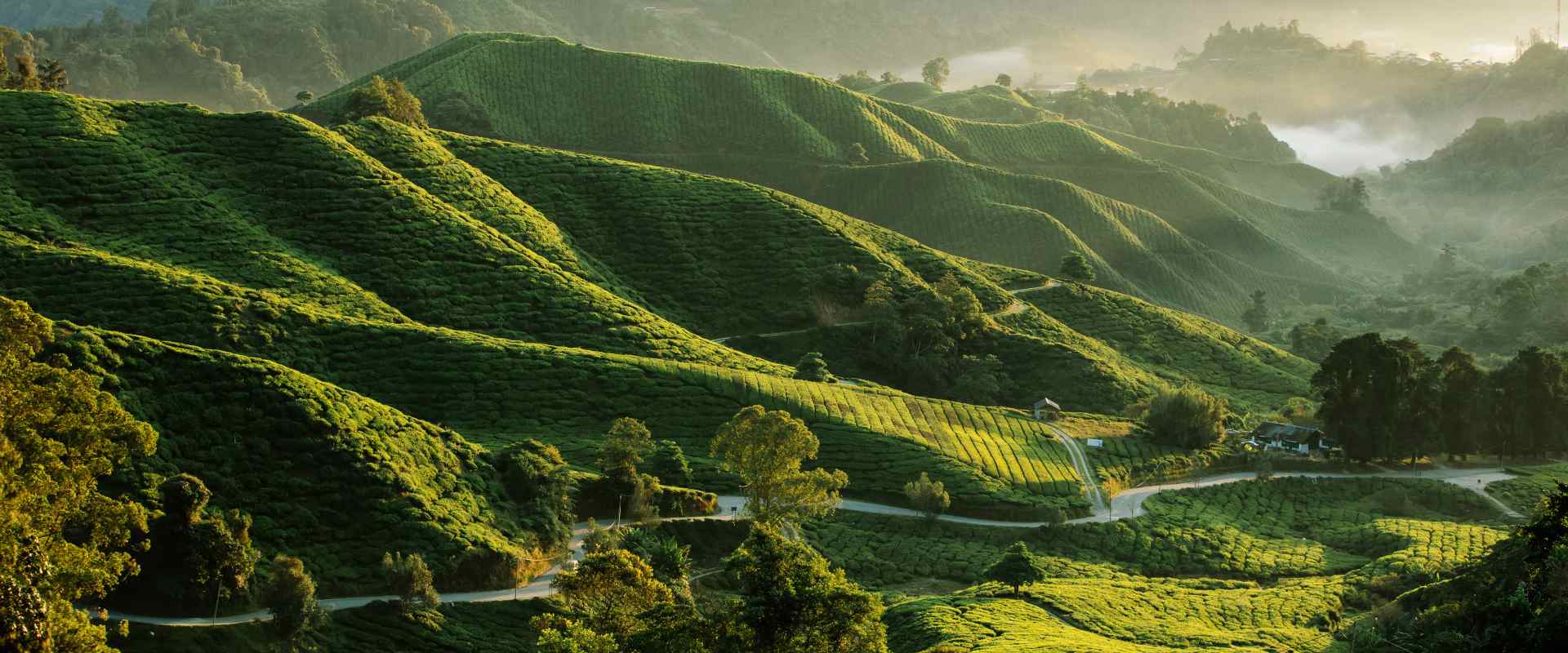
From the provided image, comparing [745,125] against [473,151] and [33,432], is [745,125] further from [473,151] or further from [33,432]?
[33,432]

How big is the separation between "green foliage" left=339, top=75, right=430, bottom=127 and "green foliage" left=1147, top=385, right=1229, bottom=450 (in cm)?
7074

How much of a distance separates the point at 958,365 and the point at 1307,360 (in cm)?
4365

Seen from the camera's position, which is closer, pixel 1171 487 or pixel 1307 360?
pixel 1171 487

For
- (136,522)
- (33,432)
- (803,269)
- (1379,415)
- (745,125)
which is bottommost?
(136,522)

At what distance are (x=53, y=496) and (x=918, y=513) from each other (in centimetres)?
4251

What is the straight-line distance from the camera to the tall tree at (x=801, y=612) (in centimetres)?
3653

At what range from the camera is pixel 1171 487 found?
80.1 meters

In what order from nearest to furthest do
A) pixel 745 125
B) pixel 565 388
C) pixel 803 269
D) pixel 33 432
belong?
pixel 33 432
pixel 565 388
pixel 803 269
pixel 745 125

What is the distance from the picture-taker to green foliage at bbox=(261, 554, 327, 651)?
4462cm

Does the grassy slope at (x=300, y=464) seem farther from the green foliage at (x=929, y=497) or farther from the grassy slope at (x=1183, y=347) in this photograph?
the grassy slope at (x=1183, y=347)

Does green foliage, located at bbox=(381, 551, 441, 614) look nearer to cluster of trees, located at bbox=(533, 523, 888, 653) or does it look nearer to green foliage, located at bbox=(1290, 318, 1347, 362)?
cluster of trees, located at bbox=(533, 523, 888, 653)

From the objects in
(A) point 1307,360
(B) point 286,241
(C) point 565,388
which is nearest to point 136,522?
(C) point 565,388

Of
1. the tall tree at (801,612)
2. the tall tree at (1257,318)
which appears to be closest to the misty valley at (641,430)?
the tall tree at (801,612)

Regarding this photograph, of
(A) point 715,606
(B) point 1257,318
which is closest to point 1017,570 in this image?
(A) point 715,606
